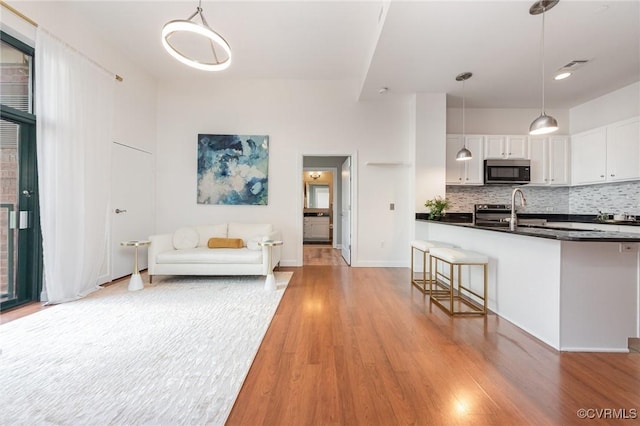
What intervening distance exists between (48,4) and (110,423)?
13.4 ft

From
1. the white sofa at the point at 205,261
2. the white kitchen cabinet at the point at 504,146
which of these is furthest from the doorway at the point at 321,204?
the white sofa at the point at 205,261

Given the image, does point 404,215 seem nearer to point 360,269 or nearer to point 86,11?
point 360,269

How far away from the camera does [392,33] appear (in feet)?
9.52

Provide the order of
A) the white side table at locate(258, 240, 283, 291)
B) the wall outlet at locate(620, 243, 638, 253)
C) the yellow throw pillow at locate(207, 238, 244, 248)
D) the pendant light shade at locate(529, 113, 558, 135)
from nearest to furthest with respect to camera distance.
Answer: the wall outlet at locate(620, 243, 638, 253) → the pendant light shade at locate(529, 113, 558, 135) → the white side table at locate(258, 240, 283, 291) → the yellow throw pillow at locate(207, 238, 244, 248)

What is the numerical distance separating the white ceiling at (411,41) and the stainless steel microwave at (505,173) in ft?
3.87

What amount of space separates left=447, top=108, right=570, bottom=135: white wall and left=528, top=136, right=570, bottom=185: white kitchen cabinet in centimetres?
40

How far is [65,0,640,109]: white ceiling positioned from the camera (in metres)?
2.67

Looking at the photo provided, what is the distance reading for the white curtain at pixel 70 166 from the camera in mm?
2795

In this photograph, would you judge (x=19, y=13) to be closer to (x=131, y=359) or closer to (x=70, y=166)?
(x=70, y=166)

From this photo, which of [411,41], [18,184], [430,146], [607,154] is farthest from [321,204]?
[18,184]

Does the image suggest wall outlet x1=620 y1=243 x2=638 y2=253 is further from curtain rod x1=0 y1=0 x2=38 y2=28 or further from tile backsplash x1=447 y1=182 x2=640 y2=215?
curtain rod x1=0 y1=0 x2=38 y2=28

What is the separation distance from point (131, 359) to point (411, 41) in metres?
3.93

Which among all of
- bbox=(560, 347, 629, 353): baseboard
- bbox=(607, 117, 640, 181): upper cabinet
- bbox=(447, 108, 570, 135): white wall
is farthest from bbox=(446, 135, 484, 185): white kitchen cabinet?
bbox=(560, 347, 629, 353): baseboard

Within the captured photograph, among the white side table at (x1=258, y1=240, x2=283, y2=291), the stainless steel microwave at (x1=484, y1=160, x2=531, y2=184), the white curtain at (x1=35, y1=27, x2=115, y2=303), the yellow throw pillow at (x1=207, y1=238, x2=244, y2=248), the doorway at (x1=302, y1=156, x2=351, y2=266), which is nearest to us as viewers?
the white curtain at (x1=35, y1=27, x2=115, y2=303)
